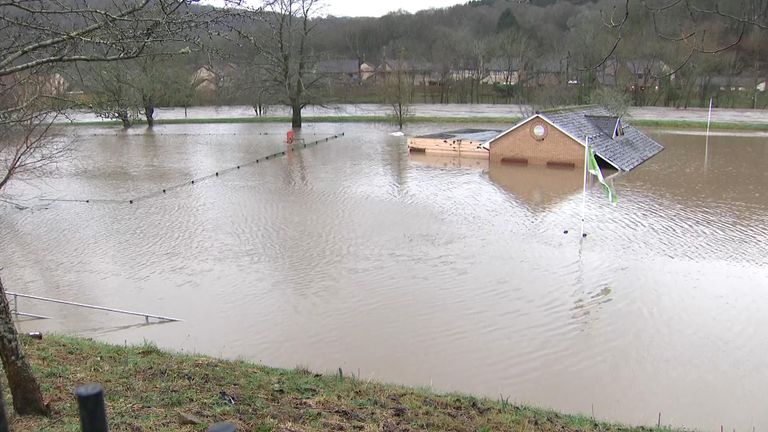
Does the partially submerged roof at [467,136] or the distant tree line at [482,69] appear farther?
the distant tree line at [482,69]

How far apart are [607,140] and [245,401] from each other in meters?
23.5

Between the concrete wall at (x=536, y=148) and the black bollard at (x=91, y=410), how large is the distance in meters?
23.5

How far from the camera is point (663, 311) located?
10.1 m

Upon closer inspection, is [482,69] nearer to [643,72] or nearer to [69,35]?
[643,72]

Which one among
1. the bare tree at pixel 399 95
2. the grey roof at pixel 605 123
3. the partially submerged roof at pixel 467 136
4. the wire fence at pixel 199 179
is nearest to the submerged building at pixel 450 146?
the partially submerged roof at pixel 467 136

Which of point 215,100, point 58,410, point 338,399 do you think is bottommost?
point 338,399

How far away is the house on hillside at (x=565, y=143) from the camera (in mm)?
24078

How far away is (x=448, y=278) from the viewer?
11703mm

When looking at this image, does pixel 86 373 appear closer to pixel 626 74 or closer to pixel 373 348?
pixel 373 348

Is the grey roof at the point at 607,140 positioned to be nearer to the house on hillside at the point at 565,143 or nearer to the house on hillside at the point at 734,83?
the house on hillside at the point at 565,143

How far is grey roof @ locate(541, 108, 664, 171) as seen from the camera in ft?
78.9

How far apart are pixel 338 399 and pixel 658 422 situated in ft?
11.8

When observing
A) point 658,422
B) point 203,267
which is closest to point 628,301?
point 658,422

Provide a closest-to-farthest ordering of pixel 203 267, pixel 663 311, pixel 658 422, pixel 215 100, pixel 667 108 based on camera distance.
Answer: pixel 658 422
pixel 663 311
pixel 203 267
pixel 667 108
pixel 215 100
